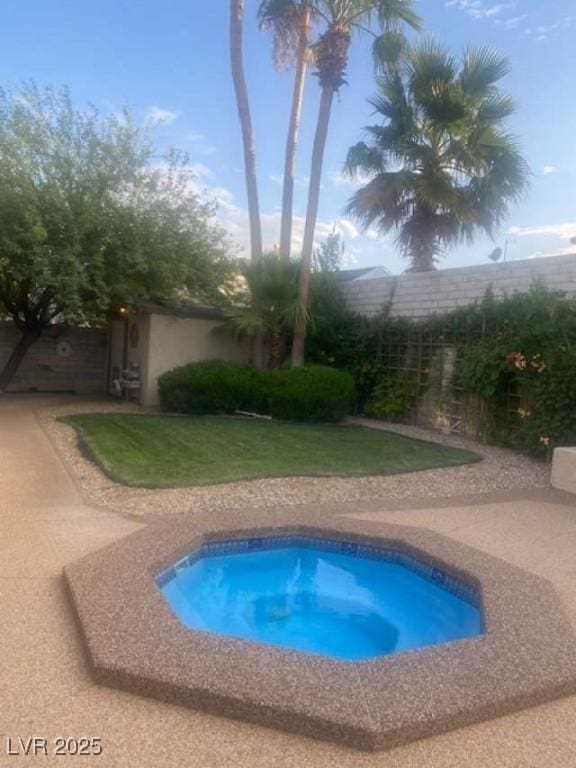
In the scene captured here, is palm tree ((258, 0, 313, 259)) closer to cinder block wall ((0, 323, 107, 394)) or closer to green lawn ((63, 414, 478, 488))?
green lawn ((63, 414, 478, 488))

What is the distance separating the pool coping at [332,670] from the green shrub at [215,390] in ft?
28.9

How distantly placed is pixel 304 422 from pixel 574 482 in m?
6.12

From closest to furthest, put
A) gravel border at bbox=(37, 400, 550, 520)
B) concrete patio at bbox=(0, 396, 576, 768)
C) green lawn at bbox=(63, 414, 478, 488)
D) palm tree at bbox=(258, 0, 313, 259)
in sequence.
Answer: concrete patio at bbox=(0, 396, 576, 768)
gravel border at bbox=(37, 400, 550, 520)
green lawn at bbox=(63, 414, 478, 488)
palm tree at bbox=(258, 0, 313, 259)

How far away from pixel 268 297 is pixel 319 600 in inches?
378

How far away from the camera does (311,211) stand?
13.7 m

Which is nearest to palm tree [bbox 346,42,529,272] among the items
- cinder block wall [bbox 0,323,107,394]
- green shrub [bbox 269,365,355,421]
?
green shrub [bbox 269,365,355,421]

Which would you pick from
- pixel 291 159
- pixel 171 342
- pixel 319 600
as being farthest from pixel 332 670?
pixel 291 159

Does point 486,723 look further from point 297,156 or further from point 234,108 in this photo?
point 234,108

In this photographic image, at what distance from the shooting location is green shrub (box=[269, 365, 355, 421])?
12430 millimetres

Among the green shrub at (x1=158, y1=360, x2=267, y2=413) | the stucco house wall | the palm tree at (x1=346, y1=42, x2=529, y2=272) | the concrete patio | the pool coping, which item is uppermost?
the palm tree at (x1=346, y1=42, x2=529, y2=272)

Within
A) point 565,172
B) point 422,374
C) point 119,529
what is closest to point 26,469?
point 119,529

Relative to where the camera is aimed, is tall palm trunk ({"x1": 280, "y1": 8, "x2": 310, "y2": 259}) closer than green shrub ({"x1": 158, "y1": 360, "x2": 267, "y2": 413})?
No

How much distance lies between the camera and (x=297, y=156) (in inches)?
612

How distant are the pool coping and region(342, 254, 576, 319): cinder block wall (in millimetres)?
7237
